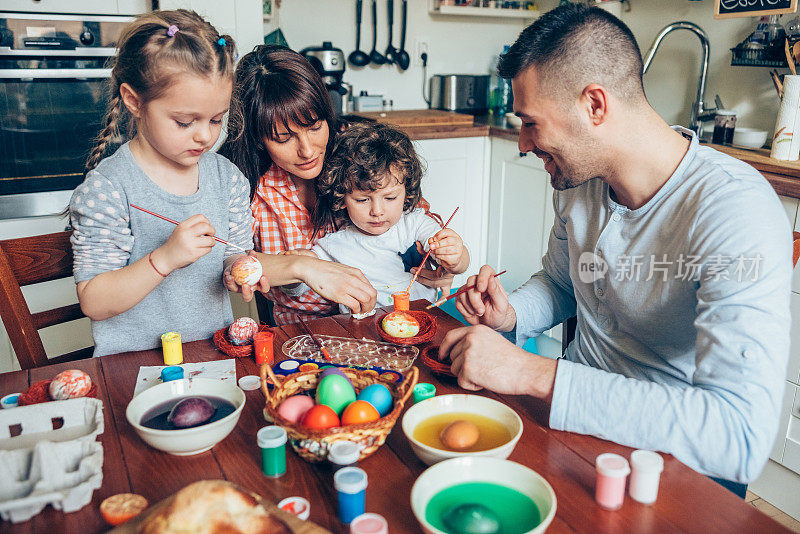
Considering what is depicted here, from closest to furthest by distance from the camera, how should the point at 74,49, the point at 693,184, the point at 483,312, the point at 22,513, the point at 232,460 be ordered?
the point at 22,513 < the point at 232,460 < the point at 693,184 < the point at 483,312 < the point at 74,49

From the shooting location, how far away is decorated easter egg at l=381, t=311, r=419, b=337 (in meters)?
1.38

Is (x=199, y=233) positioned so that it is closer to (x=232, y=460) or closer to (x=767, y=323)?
(x=232, y=460)

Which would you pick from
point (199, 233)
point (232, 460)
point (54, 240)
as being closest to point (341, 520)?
point (232, 460)

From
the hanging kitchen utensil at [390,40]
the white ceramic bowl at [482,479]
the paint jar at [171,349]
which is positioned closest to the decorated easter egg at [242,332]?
the paint jar at [171,349]

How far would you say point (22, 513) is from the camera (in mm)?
824

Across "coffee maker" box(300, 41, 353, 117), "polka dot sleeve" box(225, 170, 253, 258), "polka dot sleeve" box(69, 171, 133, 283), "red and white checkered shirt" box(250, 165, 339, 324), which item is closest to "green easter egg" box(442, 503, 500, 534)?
"polka dot sleeve" box(69, 171, 133, 283)

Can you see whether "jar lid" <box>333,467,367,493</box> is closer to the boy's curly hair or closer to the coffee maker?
the boy's curly hair

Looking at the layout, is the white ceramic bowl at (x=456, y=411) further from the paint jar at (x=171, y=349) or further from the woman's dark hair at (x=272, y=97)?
the woman's dark hair at (x=272, y=97)

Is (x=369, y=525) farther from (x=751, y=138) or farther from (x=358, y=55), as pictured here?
(x=358, y=55)

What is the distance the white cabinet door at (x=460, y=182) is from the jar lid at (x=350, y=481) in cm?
250

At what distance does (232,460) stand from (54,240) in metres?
0.89

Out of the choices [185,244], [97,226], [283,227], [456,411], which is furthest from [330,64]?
[456,411]

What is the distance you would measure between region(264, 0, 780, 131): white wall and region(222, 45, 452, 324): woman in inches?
72.0

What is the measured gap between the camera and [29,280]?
1.51 m
